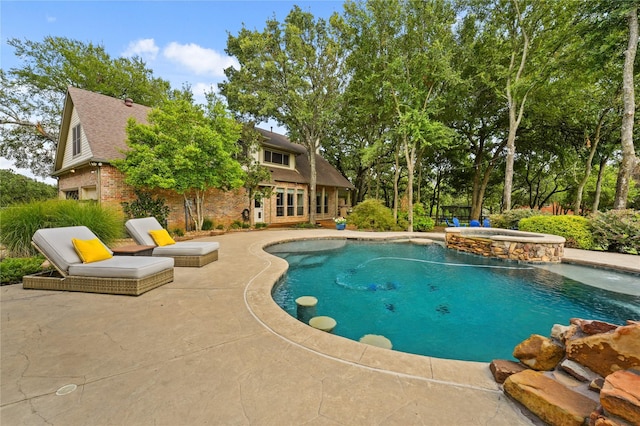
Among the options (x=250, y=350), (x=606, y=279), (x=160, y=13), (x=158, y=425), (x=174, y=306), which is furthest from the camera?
(x=160, y=13)

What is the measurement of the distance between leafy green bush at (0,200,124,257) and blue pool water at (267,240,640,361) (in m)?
5.06

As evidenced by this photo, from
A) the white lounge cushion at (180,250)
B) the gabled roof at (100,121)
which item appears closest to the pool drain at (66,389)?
the white lounge cushion at (180,250)

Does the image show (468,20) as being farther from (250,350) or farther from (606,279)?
(250,350)

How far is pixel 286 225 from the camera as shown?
615 inches

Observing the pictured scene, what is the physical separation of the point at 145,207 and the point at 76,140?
5048 mm

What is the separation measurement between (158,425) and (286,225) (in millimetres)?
14067

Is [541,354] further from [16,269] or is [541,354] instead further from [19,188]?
[19,188]

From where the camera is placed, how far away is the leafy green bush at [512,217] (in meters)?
10.8

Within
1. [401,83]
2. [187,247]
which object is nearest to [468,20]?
[401,83]

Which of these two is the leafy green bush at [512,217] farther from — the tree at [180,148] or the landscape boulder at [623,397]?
the tree at [180,148]

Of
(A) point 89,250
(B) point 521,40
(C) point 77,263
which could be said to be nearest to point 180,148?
(A) point 89,250

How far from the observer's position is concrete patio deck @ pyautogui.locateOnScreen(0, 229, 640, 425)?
1687mm

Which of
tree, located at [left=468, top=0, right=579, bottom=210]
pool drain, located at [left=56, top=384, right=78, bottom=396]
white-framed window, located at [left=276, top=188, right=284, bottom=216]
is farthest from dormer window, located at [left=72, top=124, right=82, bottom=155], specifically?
tree, located at [left=468, top=0, right=579, bottom=210]

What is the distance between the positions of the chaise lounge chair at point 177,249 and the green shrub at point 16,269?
1.59 m
